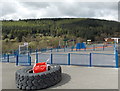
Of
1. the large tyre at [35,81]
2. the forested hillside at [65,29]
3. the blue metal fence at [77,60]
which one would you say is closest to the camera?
the large tyre at [35,81]

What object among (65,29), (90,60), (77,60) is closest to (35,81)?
(90,60)

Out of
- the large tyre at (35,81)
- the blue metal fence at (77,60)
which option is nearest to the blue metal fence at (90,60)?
the blue metal fence at (77,60)

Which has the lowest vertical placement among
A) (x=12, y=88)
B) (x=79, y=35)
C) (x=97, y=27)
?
(x=12, y=88)

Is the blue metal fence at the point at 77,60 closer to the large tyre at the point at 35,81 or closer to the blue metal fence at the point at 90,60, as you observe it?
the blue metal fence at the point at 90,60

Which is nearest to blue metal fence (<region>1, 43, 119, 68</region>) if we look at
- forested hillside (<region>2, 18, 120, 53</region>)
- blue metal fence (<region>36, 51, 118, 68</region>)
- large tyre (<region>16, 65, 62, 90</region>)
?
blue metal fence (<region>36, 51, 118, 68</region>)

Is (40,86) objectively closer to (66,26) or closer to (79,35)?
(79,35)

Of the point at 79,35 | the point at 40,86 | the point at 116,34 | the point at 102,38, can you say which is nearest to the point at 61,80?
the point at 40,86

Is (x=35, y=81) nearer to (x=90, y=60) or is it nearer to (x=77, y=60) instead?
(x=90, y=60)

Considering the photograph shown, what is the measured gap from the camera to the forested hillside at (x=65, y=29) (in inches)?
3501

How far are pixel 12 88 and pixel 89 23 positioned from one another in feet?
358

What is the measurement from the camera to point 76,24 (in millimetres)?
112062

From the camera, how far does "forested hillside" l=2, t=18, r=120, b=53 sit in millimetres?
88938

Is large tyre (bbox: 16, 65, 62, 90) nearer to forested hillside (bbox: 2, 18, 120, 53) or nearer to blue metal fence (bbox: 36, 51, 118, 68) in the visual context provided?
blue metal fence (bbox: 36, 51, 118, 68)

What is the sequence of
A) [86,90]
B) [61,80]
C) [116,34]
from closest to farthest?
[86,90], [61,80], [116,34]
